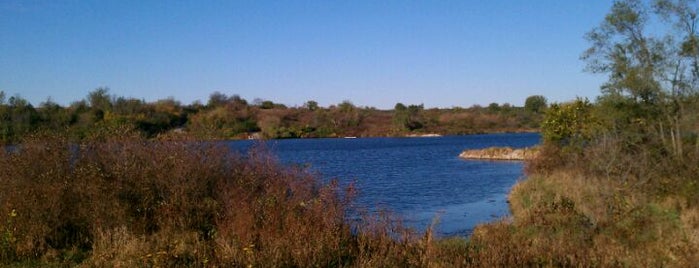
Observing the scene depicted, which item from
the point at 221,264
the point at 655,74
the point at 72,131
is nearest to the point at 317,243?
the point at 221,264

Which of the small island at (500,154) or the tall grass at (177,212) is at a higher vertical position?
the tall grass at (177,212)

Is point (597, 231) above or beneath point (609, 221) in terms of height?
beneath

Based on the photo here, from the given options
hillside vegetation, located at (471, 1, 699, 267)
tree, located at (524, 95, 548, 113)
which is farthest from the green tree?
tree, located at (524, 95, 548, 113)

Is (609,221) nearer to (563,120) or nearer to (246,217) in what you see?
(246,217)

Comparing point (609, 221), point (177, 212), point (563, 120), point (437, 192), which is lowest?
point (437, 192)

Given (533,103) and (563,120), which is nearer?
(563,120)

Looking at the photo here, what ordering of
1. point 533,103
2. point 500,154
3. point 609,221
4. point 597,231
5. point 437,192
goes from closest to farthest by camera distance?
point 597,231 → point 609,221 → point 437,192 → point 500,154 → point 533,103

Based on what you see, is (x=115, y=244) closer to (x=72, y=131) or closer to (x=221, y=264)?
(x=221, y=264)

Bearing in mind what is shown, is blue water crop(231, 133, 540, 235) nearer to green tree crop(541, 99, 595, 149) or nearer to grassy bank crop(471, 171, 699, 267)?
grassy bank crop(471, 171, 699, 267)

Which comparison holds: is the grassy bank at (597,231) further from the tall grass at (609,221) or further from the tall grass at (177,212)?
the tall grass at (177,212)

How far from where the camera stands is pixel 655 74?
28047mm

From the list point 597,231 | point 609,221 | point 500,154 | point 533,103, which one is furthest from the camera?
point 533,103

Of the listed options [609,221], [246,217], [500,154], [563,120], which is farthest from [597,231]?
[500,154]

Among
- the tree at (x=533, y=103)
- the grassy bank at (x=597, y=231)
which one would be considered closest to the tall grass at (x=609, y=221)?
the grassy bank at (x=597, y=231)
